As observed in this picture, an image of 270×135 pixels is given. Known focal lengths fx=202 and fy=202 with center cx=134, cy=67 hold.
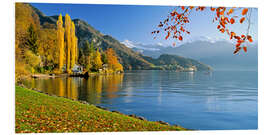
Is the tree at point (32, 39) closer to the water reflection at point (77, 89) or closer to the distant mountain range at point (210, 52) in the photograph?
the water reflection at point (77, 89)

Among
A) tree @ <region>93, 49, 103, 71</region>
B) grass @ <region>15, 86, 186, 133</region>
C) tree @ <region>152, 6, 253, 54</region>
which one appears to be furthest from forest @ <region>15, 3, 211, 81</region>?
tree @ <region>152, 6, 253, 54</region>

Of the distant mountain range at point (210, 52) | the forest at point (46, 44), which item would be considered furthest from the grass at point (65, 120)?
the forest at point (46, 44)

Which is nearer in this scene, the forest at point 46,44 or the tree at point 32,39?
the forest at point 46,44

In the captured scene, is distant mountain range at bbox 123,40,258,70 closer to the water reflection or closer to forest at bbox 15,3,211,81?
forest at bbox 15,3,211,81

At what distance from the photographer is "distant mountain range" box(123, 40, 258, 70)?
27.1 ft

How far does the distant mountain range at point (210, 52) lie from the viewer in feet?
27.1

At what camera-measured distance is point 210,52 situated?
32.4ft

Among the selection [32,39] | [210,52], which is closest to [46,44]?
[32,39]

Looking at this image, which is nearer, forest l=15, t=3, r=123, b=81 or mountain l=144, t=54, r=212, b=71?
forest l=15, t=3, r=123, b=81

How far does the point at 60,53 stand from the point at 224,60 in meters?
9.06

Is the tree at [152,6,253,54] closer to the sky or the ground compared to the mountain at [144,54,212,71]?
closer to the sky

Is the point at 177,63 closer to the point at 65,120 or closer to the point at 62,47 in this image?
the point at 62,47
